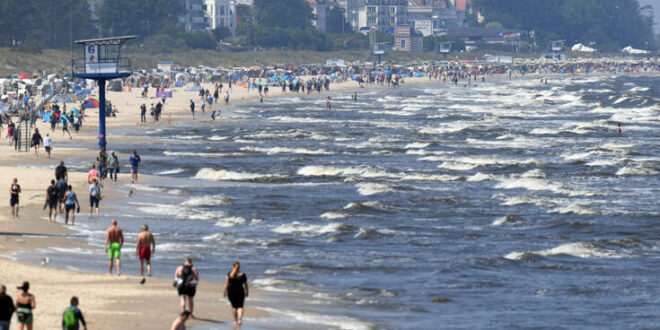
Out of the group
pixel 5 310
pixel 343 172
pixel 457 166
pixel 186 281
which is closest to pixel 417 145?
pixel 457 166

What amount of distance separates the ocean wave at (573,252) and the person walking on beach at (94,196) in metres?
12.1

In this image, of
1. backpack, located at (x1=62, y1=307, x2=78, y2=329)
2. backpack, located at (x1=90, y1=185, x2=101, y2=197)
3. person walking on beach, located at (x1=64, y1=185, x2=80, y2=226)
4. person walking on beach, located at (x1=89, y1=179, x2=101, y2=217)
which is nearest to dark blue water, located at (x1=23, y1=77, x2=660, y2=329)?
person walking on beach, located at (x1=64, y1=185, x2=80, y2=226)

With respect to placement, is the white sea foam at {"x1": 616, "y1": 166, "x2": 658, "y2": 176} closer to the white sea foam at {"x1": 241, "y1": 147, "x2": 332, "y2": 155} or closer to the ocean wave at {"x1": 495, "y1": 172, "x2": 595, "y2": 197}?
the ocean wave at {"x1": 495, "y1": 172, "x2": 595, "y2": 197}

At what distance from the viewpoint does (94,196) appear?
1651 inches

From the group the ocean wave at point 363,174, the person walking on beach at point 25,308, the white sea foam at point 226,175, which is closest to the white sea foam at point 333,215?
the white sea foam at point 226,175

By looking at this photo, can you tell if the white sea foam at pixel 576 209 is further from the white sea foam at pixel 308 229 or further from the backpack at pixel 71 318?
the backpack at pixel 71 318

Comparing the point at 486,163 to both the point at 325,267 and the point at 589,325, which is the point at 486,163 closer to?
the point at 325,267

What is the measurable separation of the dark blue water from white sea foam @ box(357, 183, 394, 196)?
0.25ft

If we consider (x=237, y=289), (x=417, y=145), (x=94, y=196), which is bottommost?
(x=417, y=145)

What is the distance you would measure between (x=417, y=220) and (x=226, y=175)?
14.2 meters

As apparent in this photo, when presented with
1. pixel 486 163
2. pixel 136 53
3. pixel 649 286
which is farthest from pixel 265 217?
pixel 136 53

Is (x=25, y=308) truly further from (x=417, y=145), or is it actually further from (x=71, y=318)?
(x=417, y=145)

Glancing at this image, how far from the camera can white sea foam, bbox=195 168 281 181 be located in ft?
185

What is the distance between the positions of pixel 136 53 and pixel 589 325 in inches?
6856
